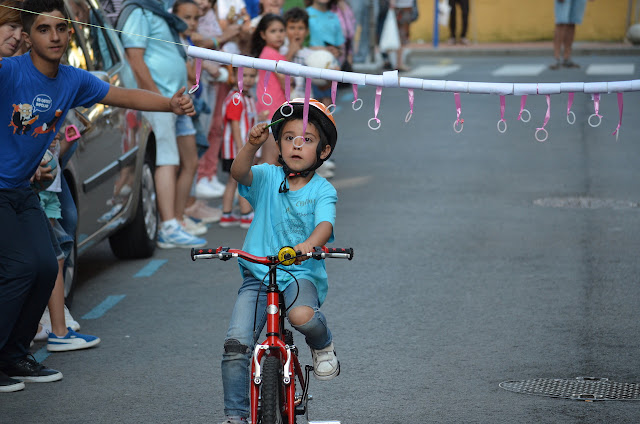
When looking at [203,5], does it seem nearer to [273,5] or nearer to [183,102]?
[273,5]

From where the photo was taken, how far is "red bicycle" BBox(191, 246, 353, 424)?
430cm

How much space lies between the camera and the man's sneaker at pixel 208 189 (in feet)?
38.2

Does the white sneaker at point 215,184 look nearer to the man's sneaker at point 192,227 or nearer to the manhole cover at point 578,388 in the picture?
the man's sneaker at point 192,227

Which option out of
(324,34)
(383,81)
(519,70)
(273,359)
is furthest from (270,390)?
(519,70)

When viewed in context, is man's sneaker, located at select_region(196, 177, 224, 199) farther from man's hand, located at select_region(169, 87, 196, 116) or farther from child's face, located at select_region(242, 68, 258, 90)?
man's hand, located at select_region(169, 87, 196, 116)

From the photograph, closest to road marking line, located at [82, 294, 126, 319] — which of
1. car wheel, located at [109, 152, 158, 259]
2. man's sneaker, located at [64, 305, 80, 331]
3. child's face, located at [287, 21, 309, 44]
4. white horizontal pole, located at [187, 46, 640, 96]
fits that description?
man's sneaker, located at [64, 305, 80, 331]

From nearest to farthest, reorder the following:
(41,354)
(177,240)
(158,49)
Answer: (41,354)
(158,49)
(177,240)

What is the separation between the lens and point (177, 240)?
947 cm

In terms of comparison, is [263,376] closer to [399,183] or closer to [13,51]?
[13,51]

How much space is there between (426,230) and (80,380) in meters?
4.38

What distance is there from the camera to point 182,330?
23.3 ft

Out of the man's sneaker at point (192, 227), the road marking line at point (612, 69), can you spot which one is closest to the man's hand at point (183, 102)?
the man's sneaker at point (192, 227)

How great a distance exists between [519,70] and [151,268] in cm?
1516

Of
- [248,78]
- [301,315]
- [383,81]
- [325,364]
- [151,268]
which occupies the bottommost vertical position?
[151,268]
